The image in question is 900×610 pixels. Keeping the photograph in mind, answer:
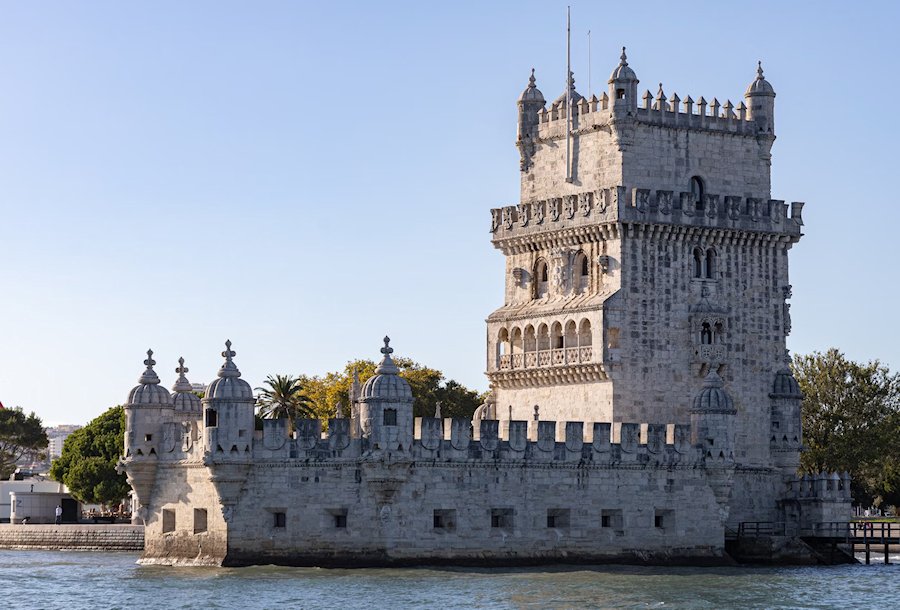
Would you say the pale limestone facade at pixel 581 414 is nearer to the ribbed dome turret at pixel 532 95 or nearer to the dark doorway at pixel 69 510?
the ribbed dome turret at pixel 532 95

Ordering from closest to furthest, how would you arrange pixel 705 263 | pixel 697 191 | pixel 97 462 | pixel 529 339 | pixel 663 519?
pixel 663 519 < pixel 705 263 < pixel 697 191 < pixel 529 339 < pixel 97 462

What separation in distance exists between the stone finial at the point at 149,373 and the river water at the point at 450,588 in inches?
258

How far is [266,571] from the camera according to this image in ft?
213

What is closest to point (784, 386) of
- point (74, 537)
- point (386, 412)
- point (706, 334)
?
point (706, 334)

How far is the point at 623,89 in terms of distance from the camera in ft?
249

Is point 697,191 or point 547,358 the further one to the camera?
point 697,191

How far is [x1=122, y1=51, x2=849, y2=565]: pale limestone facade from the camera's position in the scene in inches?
2606

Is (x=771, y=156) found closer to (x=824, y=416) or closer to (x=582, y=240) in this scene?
(x=582, y=240)

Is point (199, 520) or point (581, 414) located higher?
point (581, 414)

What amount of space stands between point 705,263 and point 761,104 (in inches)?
278

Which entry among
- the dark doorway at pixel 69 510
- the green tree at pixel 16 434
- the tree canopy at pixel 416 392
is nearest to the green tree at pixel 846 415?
the tree canopy at pixel 416 392

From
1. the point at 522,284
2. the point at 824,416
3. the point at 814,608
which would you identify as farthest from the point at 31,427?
the point at 814,608

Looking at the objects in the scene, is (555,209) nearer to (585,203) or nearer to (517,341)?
(585,203)

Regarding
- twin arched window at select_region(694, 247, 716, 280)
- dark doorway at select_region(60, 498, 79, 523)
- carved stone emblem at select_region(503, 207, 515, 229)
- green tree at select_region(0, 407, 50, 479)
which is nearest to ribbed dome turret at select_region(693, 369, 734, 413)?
twin arched window at select_region(694, 247, 716, 280)
